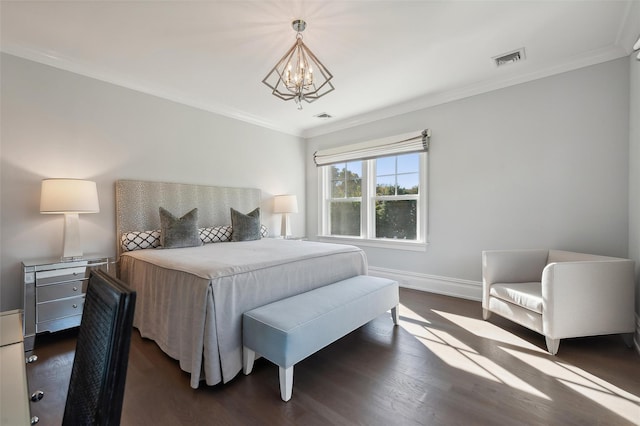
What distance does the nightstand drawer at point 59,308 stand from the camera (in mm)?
2305

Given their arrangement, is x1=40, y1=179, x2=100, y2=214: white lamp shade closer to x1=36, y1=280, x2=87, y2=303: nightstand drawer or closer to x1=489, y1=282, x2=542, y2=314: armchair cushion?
→ x1=36, y1=280, x2=87, y2=303: nightstand drawer

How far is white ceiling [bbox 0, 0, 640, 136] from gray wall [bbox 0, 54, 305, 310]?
229mm

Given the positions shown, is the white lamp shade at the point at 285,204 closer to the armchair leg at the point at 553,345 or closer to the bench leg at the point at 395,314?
the bench leg at the point at 395,314

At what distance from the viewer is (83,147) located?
2.84 m

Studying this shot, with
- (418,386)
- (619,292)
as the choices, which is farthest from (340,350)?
(619,292)

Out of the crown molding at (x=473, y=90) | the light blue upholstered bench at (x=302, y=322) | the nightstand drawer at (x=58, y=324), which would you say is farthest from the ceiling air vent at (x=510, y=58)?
the nightstand drawer at (x=58, y=324)

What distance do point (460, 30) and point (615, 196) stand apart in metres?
2.08

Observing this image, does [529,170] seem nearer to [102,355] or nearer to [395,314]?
[395,314]

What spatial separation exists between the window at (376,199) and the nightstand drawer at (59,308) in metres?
3.39

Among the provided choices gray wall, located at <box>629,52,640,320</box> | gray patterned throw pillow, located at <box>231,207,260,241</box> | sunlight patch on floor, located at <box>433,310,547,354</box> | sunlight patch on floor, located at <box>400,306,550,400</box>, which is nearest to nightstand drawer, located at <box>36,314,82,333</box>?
gray patterned throw pillow, located at <box>231,207,260,241</box>

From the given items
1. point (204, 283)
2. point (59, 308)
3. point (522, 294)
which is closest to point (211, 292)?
point (204, 283)

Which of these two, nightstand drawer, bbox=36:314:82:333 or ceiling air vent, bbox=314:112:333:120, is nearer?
nightstand drawer, bbox=36:314:82:333

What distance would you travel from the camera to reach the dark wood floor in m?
1.53

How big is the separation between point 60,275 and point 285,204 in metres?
2.74
